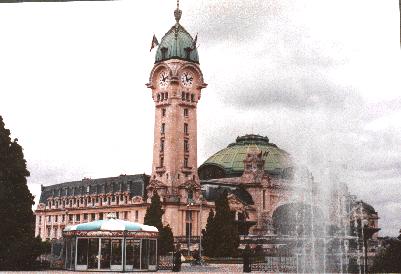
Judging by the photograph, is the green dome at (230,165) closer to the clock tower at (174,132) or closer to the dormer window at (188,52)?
the clock tower at (174,132)

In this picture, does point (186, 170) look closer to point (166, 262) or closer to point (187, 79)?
point (187, 79)

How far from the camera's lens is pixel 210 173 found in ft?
99.4

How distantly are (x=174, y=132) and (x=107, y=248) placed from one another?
12694 mm

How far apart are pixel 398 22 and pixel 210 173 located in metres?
19.7

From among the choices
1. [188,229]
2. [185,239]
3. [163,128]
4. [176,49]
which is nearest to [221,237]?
[185,239]

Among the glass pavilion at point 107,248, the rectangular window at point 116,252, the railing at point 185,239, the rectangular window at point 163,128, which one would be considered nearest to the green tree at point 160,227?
the railing at point 185,239

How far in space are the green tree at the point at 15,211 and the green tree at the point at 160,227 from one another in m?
6.00

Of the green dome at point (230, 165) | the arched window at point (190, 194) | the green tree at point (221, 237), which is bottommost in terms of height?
the green tree at point (221, 237)

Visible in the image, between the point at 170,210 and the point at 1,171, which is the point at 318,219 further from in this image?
the point at 1,171

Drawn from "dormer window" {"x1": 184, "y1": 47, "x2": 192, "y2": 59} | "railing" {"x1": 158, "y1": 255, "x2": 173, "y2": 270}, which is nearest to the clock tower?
"dormer window" {"x1": 184, "y1": 47, "x2": 192, "y2": 59}

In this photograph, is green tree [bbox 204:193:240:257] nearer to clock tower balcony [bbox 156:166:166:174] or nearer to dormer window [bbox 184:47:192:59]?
clock tower balcony [bbox 156:166:166:174]

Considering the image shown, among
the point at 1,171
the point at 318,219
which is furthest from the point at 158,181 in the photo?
the point at 1,171

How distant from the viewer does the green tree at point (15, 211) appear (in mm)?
12344

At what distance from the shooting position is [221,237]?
20.9 m
